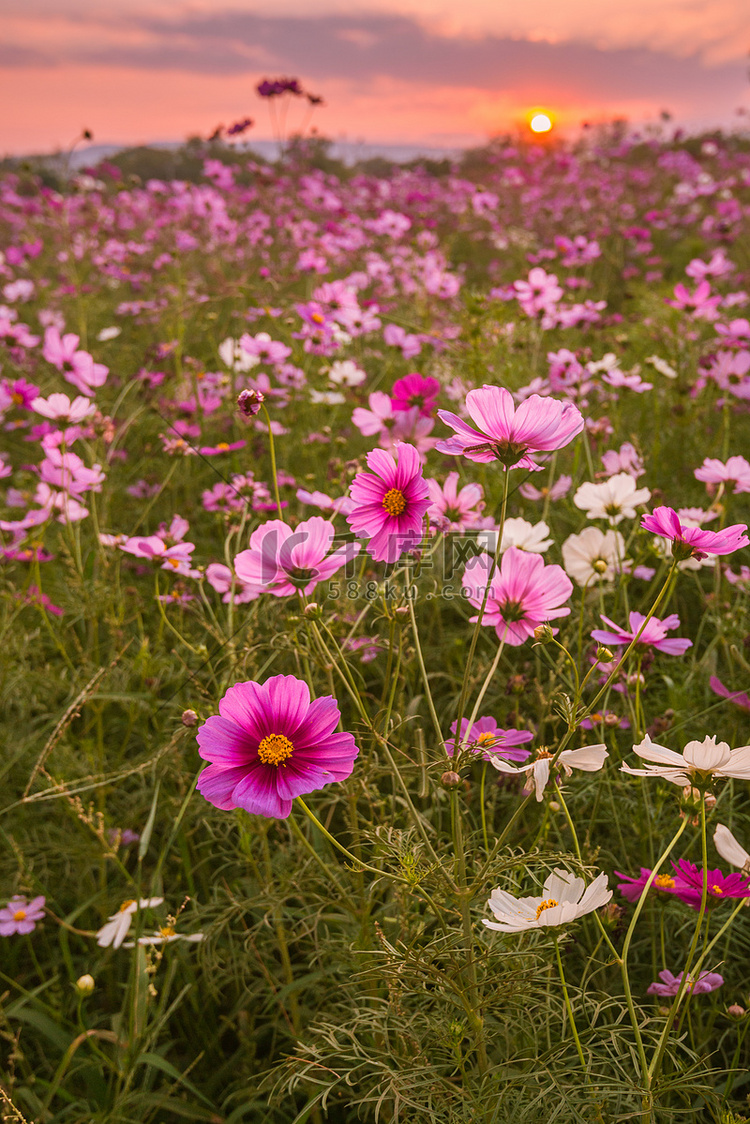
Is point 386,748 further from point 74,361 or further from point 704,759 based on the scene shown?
point 74,361

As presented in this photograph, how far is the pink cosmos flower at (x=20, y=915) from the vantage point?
3.39 feet

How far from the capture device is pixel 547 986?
727 millimetres

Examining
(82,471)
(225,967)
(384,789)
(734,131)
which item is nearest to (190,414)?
(82,471)

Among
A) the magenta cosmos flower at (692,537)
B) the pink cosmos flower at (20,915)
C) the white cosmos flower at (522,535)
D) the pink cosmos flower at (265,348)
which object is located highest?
the pink cosmos flower at (265,348)

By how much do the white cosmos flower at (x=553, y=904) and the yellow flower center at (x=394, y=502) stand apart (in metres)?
0.34

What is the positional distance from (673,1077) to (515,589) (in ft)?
1.49

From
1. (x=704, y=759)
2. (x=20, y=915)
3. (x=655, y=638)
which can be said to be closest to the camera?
(x=704, y=759)

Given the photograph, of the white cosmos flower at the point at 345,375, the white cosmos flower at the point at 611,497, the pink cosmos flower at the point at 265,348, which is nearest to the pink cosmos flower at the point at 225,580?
the white cosmos flower at the point at 611,497

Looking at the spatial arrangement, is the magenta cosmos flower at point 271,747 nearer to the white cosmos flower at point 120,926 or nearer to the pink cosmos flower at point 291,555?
the pink cosmos flower at point 291,555

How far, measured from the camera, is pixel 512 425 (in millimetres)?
613

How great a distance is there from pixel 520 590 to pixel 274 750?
0.99 feet

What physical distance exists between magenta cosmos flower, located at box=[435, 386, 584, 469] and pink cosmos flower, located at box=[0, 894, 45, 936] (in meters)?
0.92

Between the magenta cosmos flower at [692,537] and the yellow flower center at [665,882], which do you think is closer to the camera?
the magenta cosmos flower at [692,537]

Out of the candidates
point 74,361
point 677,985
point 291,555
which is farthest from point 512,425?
point 74,361
